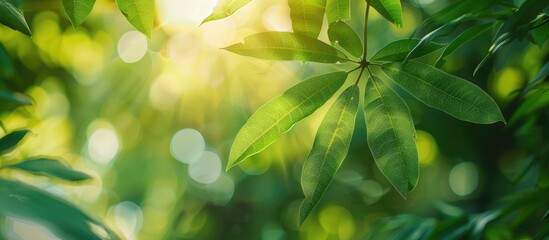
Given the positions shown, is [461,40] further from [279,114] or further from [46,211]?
[46,211]

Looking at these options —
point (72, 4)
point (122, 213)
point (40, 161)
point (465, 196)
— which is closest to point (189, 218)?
point (122, 213)

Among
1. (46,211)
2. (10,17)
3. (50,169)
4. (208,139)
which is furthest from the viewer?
(208,139)

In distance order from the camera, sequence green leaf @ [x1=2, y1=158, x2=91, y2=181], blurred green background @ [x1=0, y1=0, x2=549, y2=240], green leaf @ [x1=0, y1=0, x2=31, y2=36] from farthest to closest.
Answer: blurred green background @ [x1=0, y1=0, x2=549, y2=240] → green leaf @ [x1=2, y1=158, x2=91, y2=181] → green leaf @ [x1=0, y1=0, x2=31, y2=36]

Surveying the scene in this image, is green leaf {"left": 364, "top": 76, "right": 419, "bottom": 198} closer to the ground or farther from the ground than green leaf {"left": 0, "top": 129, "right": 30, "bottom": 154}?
closer to the ground

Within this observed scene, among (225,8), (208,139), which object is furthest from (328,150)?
(208,139)

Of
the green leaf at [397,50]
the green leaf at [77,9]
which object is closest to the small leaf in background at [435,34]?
the green leaf at [397,50]

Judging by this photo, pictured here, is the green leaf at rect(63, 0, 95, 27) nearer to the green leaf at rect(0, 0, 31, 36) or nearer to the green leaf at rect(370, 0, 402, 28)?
the green leaf at rect(0, 0, 31, 36)

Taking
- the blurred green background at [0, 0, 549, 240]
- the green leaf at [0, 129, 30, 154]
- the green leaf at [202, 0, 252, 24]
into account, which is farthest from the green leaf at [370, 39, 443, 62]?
the blurred green background at [0, 0, 549, 240]
